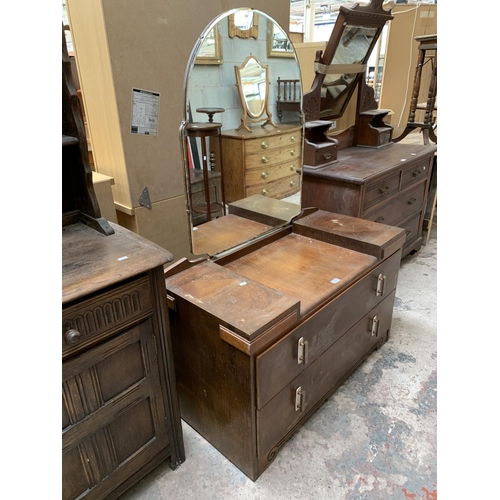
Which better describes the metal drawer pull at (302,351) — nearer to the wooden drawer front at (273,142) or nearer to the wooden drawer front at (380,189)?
the wooden drawer front at (273,142)

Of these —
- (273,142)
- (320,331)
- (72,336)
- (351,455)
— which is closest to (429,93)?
(273,142)

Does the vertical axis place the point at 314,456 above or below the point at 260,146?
below

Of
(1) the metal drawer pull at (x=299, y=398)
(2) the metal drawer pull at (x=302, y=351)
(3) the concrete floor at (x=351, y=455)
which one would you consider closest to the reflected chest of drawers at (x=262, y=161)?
(2) the metal drawer pull at (x=302, y=351)

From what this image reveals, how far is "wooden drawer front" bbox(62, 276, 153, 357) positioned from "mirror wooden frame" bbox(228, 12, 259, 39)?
0.94 m

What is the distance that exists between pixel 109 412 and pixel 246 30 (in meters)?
1.37

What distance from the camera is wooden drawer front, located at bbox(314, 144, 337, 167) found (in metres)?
2.13

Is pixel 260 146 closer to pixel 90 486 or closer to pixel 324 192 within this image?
pixel 324 192

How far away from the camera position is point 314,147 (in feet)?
6.89

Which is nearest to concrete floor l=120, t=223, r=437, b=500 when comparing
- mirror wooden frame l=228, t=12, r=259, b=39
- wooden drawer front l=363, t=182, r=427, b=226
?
wooden drawer front l=363, t=182, r=427, b=226

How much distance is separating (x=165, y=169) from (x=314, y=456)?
4.63 ft

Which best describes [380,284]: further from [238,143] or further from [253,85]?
[253,85]

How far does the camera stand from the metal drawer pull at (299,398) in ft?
4.43

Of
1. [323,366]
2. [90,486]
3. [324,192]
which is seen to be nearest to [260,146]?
[324,192]

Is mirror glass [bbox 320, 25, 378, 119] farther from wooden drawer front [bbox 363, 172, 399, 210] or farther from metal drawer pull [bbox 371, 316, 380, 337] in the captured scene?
metal drawer pull [bbox 371, 316, 380, 337]
